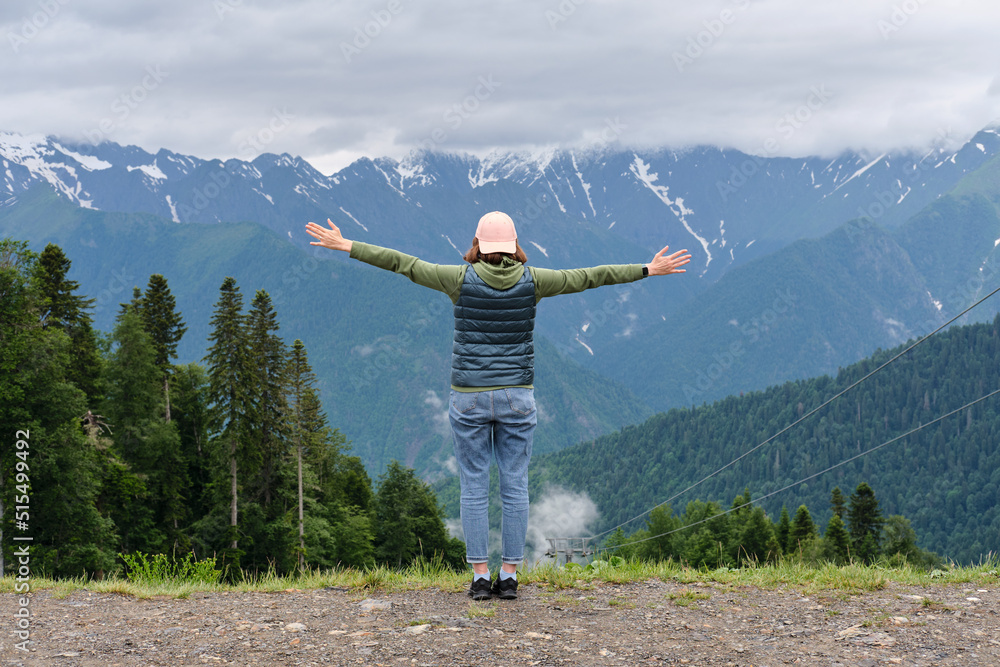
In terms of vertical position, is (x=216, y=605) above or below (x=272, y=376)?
below

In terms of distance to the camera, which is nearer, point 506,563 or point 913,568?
point 506,563

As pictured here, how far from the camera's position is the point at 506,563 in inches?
307

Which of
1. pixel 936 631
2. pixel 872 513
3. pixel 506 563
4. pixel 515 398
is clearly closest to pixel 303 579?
pixel 506 563

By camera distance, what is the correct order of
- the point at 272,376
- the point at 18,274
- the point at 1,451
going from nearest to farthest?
the point at 1,451, the point at 18,274, the point at 272,376

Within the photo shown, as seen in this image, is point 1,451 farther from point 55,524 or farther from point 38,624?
point 38,624

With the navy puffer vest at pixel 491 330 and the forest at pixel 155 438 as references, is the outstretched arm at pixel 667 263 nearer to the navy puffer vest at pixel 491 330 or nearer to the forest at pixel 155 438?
the navy puffer vest at pixel 491 330

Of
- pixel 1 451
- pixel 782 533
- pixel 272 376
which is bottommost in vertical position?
pixel 782 533

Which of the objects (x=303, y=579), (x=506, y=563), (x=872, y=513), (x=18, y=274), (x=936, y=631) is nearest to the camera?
(x=936, y=631)

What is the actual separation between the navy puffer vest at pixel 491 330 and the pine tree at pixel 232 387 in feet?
111

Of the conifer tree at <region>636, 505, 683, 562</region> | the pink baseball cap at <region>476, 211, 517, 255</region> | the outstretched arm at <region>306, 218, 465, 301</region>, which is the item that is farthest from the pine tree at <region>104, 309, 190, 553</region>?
the conifer tree at <region>636, 505, 683, 562</region>

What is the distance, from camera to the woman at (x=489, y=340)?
285 inches

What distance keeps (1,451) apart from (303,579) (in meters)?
19.2

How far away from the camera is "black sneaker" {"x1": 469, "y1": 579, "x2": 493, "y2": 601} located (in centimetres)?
766

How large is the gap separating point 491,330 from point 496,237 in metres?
0.81
